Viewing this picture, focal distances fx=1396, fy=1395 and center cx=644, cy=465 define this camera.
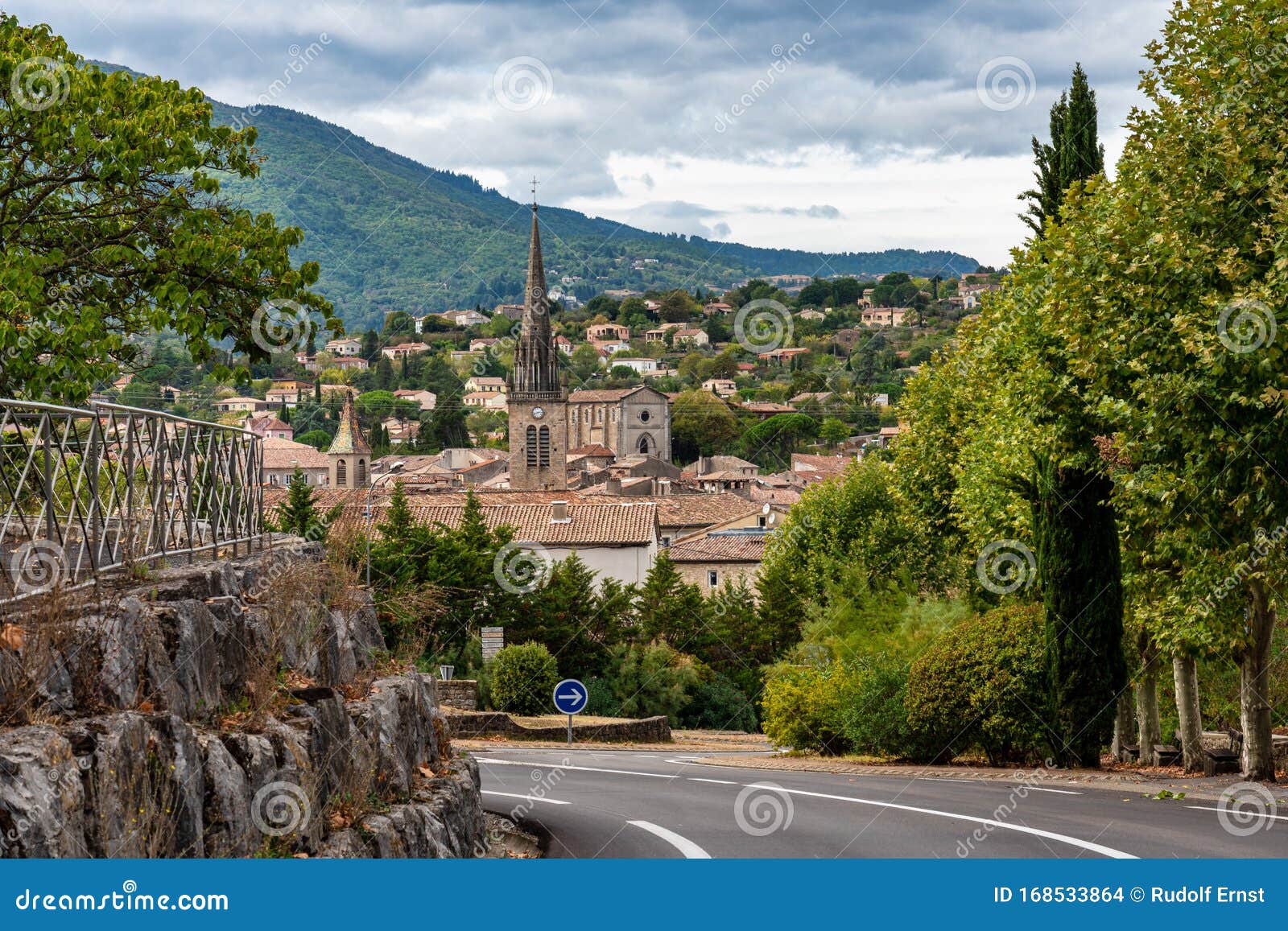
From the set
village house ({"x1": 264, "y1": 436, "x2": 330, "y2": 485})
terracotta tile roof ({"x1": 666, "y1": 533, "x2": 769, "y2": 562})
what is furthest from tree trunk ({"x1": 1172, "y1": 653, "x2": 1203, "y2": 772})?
village house ({"x1": 264, "y1": 436, "x2": 330, "y2": 485})

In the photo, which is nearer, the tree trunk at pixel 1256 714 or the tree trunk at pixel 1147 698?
the tree trunk at pixel 1256 714

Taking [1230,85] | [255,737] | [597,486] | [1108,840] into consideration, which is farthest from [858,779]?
[597,486]

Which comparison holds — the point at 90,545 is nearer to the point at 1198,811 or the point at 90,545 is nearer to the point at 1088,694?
the point at 1198,811

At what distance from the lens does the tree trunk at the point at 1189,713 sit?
79.8ft

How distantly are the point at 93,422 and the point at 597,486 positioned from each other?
120508mm

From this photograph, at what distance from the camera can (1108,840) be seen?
13.4 metres

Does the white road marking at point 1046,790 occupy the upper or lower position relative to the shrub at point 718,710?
upper
